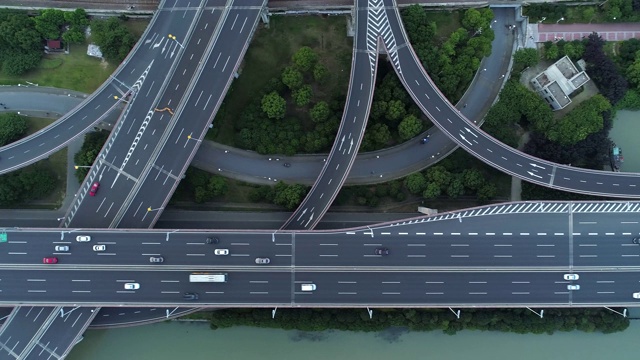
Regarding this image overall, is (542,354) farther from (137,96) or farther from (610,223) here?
(137,96)

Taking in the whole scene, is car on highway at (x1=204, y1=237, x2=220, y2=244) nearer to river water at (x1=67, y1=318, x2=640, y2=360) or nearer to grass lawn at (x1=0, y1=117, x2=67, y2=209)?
river water at (x1=67, y1=318, x2=640, y2=360)

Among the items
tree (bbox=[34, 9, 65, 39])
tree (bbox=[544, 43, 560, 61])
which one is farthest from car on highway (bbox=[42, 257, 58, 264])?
tree (bbox=[544, 43, 560, 61])

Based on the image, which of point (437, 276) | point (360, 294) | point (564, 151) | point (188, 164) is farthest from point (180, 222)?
point (564, 151)

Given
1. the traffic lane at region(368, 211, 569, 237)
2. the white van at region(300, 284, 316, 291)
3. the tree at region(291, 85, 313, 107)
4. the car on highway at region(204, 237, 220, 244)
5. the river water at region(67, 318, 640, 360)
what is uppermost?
the tree at region(291, 85, 313, 107)

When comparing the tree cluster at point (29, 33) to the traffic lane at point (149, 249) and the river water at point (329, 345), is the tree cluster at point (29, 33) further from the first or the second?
the river water at point (329, 345)

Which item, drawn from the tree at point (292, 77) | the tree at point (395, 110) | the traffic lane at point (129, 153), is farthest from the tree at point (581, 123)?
the traffic lane at point (129, 153)

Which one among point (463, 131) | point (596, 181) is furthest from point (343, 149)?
point (596, 181)

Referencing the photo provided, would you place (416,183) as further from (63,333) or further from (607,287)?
(63,333)
